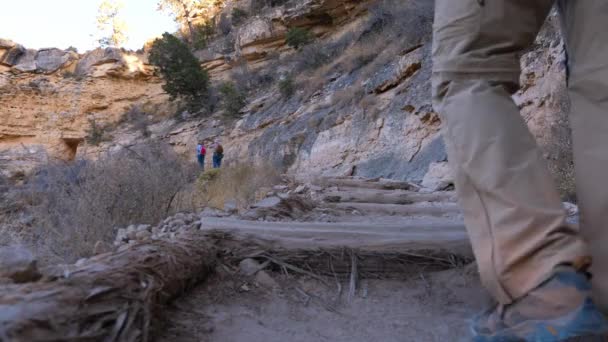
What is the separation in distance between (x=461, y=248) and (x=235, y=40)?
20.1 m

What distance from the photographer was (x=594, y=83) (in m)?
0.99

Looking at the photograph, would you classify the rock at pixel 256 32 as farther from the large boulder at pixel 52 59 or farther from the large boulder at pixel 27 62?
the large boulder at pixel 27 62

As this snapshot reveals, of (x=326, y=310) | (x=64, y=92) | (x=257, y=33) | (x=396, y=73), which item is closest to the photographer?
(x=326, y=310)

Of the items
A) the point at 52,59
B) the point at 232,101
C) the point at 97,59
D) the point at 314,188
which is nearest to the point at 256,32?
the point at 232,101

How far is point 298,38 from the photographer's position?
18.4m

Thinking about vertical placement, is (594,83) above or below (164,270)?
above

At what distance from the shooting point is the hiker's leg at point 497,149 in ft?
2.94

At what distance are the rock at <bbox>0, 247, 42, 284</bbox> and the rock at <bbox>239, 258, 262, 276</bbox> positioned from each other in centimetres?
70

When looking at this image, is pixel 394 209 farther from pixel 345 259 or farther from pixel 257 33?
pixel 257 33

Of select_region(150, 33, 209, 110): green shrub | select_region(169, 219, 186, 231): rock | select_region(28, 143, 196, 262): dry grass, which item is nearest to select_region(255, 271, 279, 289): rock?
select_region(169, 219, 186, 231): rock

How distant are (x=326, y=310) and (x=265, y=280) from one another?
0.80 ft

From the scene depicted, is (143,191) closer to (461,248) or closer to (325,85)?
(461,248)

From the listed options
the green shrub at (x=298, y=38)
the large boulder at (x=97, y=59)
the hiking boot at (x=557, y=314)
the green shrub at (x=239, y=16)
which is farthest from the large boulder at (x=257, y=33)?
the hiking boot at (x=557, y=314)

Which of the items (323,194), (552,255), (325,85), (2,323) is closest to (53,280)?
Result: (2,323)
